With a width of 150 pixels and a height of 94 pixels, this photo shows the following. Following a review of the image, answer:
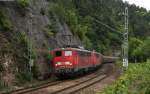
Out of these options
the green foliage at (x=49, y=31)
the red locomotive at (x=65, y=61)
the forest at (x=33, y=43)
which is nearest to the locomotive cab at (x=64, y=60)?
the red locomotive at (x=65, y=61)

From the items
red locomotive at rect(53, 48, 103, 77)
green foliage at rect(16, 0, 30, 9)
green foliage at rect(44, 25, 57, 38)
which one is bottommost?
red locomotive at rect(53, 48, 103, 77)

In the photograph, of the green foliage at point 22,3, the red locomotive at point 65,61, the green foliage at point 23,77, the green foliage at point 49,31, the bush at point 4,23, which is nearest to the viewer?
the green foliage at point 23,77

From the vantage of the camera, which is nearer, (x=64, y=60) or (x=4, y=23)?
(x=4, y=23)

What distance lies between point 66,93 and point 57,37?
2125cm

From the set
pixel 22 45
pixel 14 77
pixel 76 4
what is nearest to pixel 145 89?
pixel 14 77

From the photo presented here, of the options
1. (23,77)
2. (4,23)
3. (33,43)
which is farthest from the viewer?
(33,43)

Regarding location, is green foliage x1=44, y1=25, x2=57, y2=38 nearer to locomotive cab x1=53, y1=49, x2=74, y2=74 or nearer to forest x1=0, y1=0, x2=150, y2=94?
forest x1=0, y1=0, x2=150, y2=94

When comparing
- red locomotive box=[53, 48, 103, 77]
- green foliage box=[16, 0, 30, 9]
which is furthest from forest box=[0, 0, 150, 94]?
red locomotive box=[53, 48, 103, 77]

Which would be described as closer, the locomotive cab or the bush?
the bush

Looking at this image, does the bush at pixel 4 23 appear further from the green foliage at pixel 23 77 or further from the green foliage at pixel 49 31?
the green foliage at pixel 49 31

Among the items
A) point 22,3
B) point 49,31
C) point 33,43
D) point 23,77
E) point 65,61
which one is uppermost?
point 22,3

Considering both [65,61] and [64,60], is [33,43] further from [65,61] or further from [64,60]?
[65,61]

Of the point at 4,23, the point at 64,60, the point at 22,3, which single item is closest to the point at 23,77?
the point at 4,23

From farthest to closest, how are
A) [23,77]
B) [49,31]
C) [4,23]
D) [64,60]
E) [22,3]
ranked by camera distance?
[49,31], [22,3], [64,60], [4,23], [23,77]
